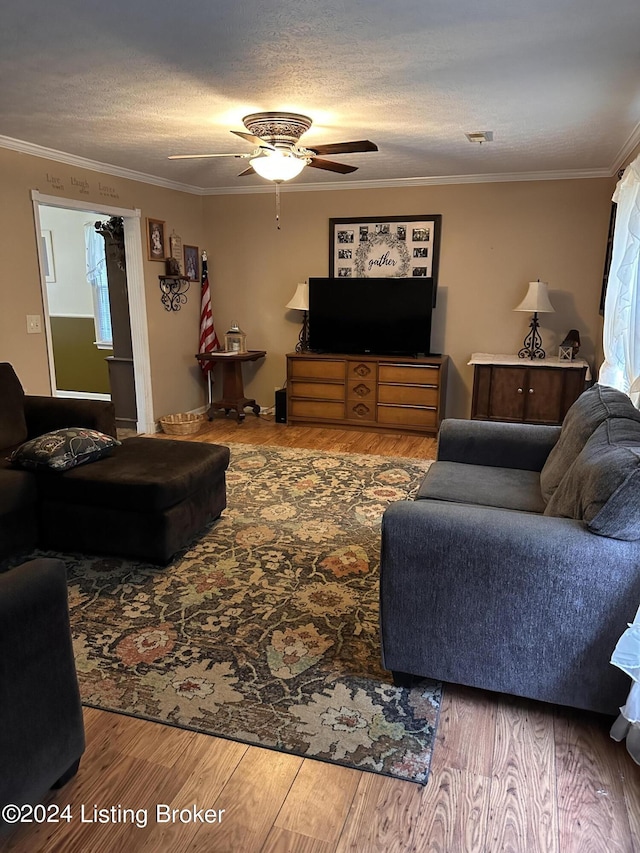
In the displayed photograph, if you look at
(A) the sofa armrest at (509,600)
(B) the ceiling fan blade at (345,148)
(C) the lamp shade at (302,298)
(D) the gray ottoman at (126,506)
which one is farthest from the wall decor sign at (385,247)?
(A) the sofa armrest at (509,600)

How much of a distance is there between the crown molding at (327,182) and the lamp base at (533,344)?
123 centimetres

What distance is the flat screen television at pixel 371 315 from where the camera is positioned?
219 inches

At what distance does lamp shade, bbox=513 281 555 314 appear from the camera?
509 cm

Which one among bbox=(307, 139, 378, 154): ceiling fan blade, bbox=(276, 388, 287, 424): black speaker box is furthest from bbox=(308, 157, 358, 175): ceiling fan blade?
bbox=(276, 388, 287, 424): black speaker box

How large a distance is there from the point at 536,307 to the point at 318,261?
2.23m

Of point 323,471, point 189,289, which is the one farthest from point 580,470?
point 189,289

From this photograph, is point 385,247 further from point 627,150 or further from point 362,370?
point 627,150

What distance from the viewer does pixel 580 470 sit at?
2.05 metres

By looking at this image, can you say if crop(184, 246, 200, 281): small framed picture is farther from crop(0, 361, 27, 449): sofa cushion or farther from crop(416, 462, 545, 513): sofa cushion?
crop(416, 462, 545, 513): sofa cushion

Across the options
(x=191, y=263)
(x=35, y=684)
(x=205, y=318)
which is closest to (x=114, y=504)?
(x=35, y=684)

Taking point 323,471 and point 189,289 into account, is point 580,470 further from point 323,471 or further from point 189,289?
point 189,289

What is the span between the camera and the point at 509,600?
1782 mm

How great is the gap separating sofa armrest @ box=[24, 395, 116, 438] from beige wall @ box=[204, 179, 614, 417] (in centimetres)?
300

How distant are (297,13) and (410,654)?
2274 millimetres
